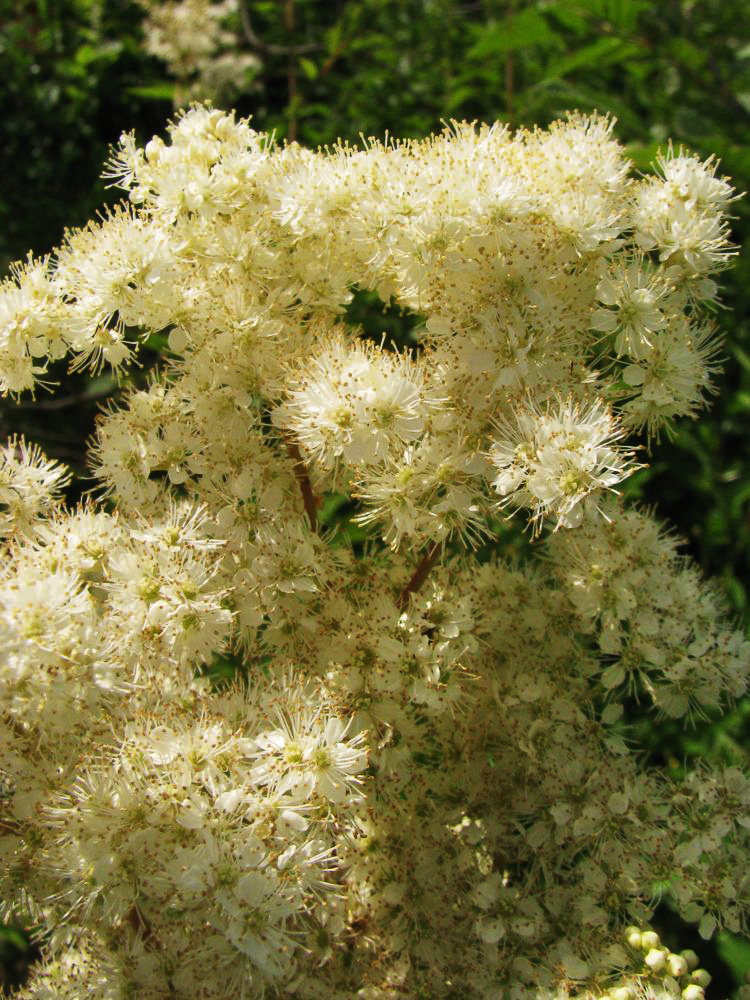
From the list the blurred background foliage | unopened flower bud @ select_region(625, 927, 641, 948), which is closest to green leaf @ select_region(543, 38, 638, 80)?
the blurred background foliage

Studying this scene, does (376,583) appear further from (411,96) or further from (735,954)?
(411,96)

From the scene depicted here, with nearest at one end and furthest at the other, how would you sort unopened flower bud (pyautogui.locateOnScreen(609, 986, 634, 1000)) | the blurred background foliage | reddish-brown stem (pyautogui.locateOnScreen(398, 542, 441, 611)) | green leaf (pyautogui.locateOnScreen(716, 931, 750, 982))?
unopened flower bud (pyautogui.locateOnScreen(609, 986, 634, 1000)), reddish-brown stem (pyautogui.locateOnScreen(398, 542, 441, 611)), green leaf (pyautogui.locateOnScreen(716, 931, 750, 982)), the blurred background foliage

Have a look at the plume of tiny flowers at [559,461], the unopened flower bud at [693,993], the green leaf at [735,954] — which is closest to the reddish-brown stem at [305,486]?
the plume of tiny flowers at [559,461]

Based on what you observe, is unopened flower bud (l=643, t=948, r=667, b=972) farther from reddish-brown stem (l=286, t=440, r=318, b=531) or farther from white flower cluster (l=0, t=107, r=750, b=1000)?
reddish-brown stem (l=286, t=440, r=318, b=531)

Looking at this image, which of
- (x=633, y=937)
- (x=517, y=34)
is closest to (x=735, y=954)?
(x=633, y=937)

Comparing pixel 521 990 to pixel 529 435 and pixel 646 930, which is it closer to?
pixel 646 930

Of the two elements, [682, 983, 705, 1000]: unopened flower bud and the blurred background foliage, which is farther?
the blurred background foliage

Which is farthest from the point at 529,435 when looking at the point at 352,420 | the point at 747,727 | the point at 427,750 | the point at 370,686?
the point at 747,727
